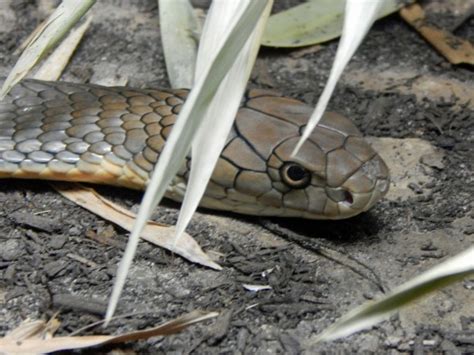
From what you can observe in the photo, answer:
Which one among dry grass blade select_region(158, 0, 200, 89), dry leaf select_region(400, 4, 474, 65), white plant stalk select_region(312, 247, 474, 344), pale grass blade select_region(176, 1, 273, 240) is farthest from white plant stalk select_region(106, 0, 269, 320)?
dry leaf select_region(400, 4, 474, 65)

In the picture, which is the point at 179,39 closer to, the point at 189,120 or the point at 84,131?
the point at 84,131

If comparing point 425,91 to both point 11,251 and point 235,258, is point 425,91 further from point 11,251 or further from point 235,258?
point 11,251

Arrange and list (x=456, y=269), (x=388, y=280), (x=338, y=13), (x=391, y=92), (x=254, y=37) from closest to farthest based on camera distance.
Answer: (x=456, y=269) < (x=254, y=37) < (x=388, y=280) < (x=391, y=92) < (x=338, y=13)

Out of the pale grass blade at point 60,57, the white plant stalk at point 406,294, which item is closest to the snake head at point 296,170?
the pale grass blade at point 60,57

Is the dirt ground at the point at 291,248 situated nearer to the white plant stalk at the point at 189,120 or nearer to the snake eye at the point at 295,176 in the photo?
the snake eye at the point at 295,176

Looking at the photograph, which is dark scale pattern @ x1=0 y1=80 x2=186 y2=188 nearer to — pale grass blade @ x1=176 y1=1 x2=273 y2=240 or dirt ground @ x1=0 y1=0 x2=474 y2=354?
dirt ground @ x1=0 y1=0 x2=474 y2=354

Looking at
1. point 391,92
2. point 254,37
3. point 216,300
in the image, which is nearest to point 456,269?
point 254,37

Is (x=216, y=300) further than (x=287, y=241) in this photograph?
No

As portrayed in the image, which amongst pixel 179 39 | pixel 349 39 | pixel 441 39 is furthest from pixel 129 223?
pixel 441 39
